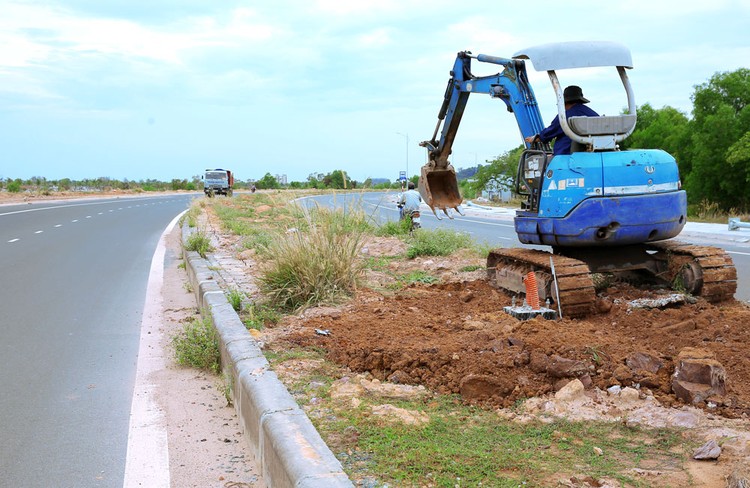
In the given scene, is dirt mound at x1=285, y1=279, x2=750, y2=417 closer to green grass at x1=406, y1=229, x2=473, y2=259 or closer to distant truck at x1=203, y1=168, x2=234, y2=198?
green grass at x1=406, y1=229, x2=473, y2=259

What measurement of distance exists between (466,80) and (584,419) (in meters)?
6.41

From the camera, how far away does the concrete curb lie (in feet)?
11.5

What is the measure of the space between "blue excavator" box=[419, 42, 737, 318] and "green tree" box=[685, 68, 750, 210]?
1989 centimetres

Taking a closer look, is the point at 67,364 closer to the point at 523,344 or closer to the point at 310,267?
the point at 310,267

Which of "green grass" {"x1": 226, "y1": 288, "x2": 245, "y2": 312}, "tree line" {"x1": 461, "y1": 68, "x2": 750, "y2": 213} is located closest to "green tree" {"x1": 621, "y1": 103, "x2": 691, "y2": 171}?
"tree line" {"x1": 461, "y1": 68, "x2": 750, "y2": 213}

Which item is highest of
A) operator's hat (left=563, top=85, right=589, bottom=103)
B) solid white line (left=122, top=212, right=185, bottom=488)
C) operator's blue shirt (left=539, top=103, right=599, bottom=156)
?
operator's hat (left=563, top=85, right=589, bottom=103)

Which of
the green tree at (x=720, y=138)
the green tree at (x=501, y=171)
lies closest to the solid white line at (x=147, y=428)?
the green tree at (x=720, y=138)

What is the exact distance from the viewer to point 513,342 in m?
5.77

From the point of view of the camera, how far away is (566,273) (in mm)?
7602

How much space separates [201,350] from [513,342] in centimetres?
275

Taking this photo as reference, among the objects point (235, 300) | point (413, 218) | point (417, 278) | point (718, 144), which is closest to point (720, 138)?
point (718, 144)

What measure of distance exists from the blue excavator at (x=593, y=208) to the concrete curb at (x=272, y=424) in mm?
3315

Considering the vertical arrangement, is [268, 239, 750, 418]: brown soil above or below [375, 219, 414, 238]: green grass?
below

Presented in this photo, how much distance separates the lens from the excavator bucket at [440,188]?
10516mm
